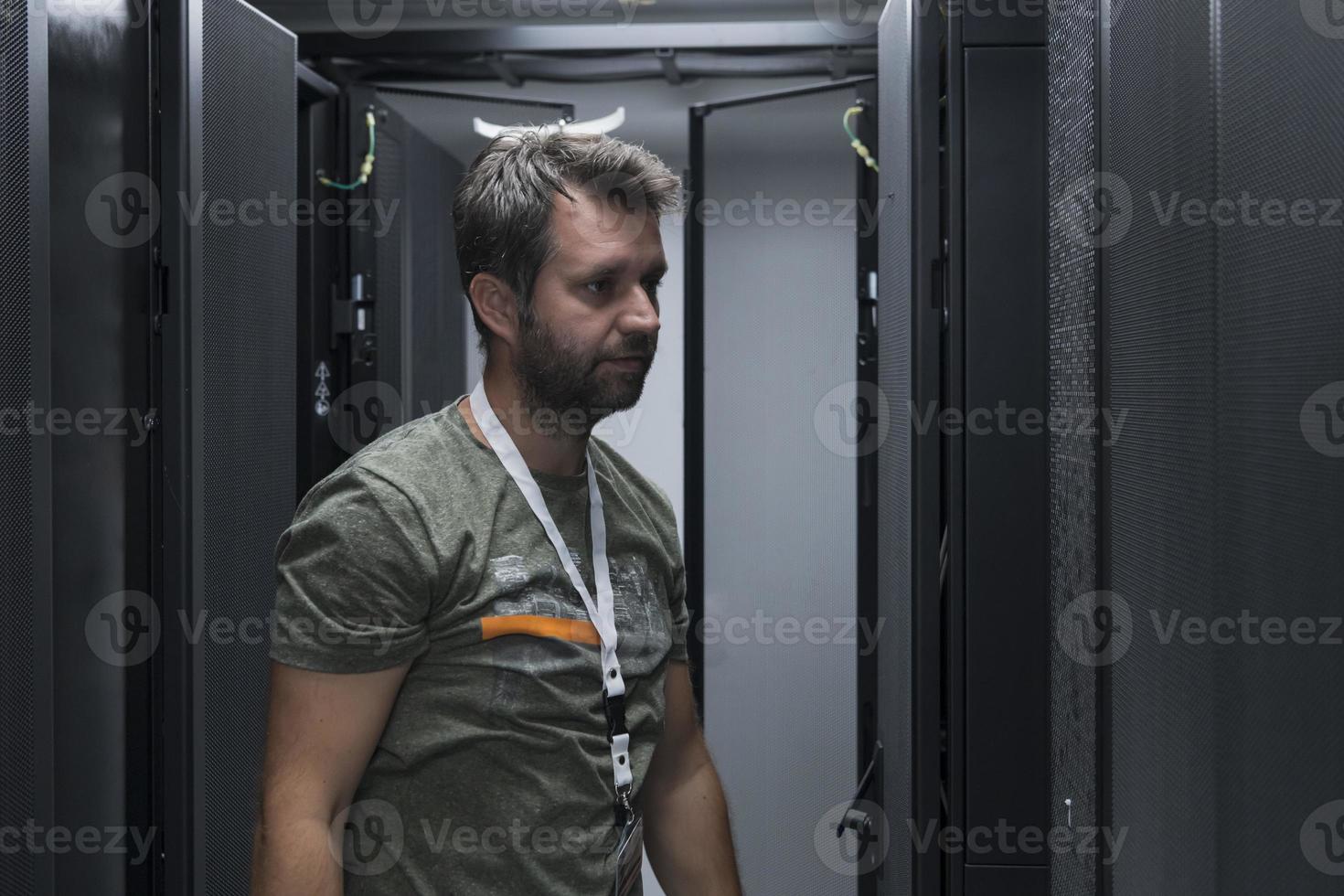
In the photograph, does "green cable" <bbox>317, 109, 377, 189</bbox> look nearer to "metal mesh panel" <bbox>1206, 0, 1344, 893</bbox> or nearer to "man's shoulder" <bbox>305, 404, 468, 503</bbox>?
"man's shoulder" <bbox>305, 404, 468, 503</bbox>

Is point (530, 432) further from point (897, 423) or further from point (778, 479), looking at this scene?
point (778, 479)

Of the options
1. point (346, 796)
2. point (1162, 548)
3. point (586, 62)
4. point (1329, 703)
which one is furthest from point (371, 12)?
point (1329, 703)

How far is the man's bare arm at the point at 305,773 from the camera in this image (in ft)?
2.96

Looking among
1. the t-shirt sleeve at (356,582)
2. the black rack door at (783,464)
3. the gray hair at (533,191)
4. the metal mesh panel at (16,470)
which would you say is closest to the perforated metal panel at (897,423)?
the gray hair at (533,191)

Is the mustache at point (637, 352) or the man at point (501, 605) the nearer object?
the man at point (501, 605)

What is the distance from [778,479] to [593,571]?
1.51 meters

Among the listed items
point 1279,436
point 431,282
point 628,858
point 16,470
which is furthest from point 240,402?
point 1279,436

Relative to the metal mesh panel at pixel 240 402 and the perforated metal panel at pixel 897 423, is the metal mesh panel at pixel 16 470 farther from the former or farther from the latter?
the perforated metal panel at pixel 897 423

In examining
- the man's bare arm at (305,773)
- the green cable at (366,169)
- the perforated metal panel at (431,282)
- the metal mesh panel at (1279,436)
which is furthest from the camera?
the perforated metal panel at (431,282)

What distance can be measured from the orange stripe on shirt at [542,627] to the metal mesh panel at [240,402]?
78 cm

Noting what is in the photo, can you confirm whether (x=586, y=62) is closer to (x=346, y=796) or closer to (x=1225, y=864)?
(x=346, y=796)

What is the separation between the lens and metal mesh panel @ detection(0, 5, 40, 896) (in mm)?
1192

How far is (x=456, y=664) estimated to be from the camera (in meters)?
0.98

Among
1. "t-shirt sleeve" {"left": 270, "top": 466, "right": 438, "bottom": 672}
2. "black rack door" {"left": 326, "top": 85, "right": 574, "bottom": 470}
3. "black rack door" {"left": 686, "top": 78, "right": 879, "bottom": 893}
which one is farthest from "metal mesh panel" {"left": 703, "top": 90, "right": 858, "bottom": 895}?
"t-shirt sleeve" {"left": 270, "top": 466, "right": 438, "bottom": 672}
